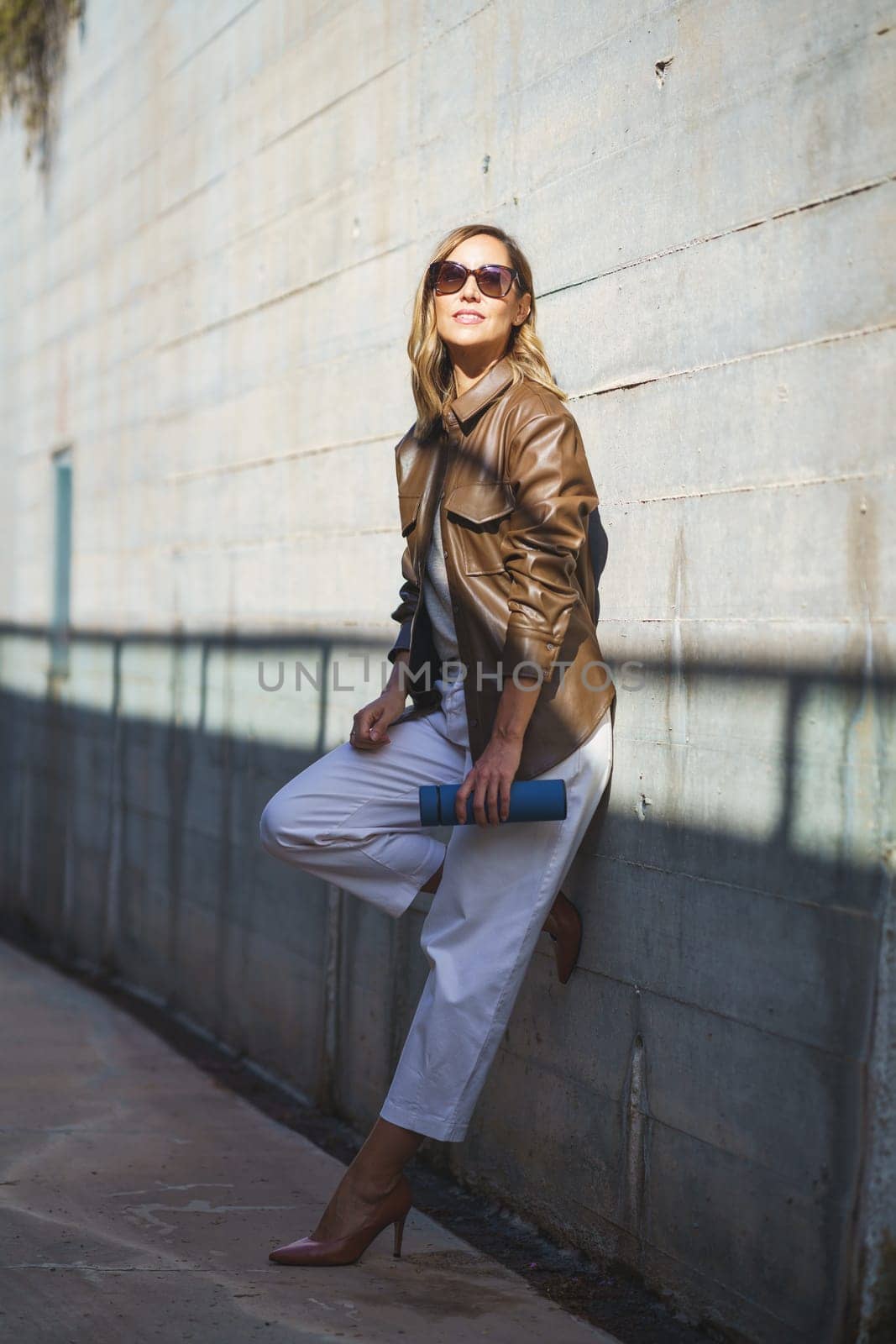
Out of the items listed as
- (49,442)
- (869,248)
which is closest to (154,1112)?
(869,248)

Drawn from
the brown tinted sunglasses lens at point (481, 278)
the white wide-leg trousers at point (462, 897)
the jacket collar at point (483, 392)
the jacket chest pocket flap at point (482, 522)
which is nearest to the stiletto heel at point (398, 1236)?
the white wide-leg trousers at point (462, 897)

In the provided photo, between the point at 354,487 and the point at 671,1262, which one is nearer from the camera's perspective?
the point at 671,1262

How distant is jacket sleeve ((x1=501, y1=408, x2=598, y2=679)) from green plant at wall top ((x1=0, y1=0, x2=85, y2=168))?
5.70 meters

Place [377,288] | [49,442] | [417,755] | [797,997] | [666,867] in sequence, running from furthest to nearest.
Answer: [49,442] < [377,288] < [417,755] < [666,867] < [797,997]

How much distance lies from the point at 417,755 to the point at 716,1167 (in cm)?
103

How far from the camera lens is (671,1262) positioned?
3.08 meters

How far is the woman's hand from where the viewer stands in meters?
3.37

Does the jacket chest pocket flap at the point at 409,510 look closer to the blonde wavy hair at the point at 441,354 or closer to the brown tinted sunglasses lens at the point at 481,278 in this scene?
the blonde wavy hair at the point at 441,354

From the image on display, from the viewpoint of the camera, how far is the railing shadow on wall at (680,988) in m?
2.63

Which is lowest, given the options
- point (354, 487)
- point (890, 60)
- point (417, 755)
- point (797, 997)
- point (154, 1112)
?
point (154, 1112)

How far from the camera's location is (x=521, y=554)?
3010mm

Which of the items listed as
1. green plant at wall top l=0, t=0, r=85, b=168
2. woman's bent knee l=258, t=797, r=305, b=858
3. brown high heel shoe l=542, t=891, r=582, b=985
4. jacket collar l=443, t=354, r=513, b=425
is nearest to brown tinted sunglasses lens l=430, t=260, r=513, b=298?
jacket collar l=443, t=354, r=513, b=425

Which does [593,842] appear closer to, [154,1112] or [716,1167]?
[716,1167]

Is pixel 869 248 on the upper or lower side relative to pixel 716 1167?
upper
